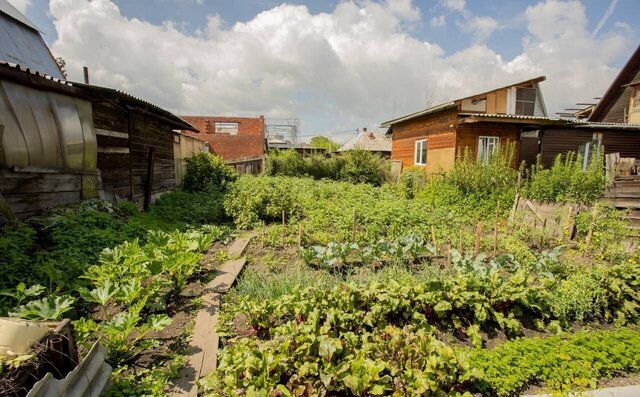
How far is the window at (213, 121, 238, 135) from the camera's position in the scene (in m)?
28.0

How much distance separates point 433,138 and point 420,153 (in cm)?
146

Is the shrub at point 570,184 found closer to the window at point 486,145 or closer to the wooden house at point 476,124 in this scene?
the wooden house at point 476,124

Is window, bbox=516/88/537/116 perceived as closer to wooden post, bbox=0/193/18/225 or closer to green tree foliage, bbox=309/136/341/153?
green tree foliage, bbox=309/136/341/153

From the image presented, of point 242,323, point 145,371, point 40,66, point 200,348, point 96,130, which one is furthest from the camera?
point 40,66

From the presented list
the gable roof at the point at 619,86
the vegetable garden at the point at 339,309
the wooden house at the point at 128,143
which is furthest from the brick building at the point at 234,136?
the gable roof at the point at 619,86

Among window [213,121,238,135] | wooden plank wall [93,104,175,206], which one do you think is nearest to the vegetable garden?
wooden plank wall [93,104,175,206]

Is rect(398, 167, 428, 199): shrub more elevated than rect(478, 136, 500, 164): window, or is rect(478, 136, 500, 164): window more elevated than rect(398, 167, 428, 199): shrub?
rect(478, 136, 500, 164): window

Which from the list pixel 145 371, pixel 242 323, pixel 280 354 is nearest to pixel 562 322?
pixel 280 354

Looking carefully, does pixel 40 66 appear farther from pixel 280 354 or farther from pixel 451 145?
pixel 451 145

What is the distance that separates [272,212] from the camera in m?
8.14

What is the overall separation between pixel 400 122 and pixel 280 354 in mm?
16531

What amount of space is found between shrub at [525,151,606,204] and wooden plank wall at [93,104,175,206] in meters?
11.5

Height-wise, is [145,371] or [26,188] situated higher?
[26,188]

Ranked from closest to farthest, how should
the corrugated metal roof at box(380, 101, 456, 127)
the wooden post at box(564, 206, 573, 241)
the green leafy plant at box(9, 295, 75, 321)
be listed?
the green leafy plant at box(9, 295, 75, 321)
the wooden post at box(564, 206, 573, 241)
the corrugated metal roof at box(380, 101, 456, 127)
